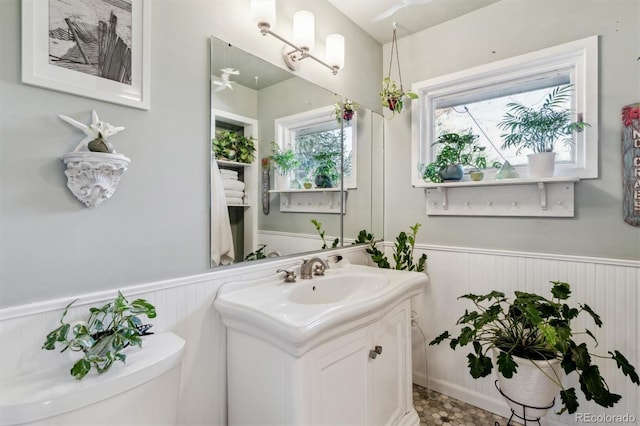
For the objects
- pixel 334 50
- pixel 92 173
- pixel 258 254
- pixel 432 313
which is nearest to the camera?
pixel 92 173

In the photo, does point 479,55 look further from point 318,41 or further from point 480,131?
point 318,41

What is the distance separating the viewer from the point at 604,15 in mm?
1551

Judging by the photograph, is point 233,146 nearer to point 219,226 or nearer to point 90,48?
point 219,226

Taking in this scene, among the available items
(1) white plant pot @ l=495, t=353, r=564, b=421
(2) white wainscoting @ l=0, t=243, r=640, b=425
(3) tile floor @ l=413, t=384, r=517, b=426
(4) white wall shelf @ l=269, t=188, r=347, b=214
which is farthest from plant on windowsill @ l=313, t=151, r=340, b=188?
(3) tile floor @ l=413, t=384, r=517, b=426

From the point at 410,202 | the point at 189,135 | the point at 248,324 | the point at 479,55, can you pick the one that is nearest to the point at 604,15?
the point at 479,55

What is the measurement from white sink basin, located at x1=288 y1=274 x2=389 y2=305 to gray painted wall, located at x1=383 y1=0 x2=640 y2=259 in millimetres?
680

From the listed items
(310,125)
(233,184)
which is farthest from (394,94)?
(233,184)

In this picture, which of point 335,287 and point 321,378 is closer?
point 321,378

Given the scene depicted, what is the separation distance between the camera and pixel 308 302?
4.95ft

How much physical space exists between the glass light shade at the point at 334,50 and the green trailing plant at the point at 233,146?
26.8 inches

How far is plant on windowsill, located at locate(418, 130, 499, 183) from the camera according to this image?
1.91 meters

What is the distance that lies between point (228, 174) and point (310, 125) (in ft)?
2.14

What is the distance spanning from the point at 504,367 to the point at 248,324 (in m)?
1.08

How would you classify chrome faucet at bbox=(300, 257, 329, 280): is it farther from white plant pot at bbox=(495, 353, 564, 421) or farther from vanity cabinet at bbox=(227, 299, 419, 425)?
white plant pot at bbox=(495, 353, 564, 421)
